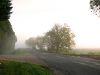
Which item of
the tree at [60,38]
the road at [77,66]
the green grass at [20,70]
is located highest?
the tree at [60,38]

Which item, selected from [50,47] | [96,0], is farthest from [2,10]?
[50,47]

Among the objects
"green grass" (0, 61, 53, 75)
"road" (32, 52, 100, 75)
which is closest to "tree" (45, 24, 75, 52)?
"road" (32, 52, 100, 75)

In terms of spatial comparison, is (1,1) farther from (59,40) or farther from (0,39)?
(59,40)

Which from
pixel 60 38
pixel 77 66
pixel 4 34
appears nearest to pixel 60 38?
pixel 60 38

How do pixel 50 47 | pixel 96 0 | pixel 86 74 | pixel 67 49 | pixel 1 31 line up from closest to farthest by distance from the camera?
pixel 86 74, pixel 96 0, pixel 1 31, pixel 67 49, pixel 50 47

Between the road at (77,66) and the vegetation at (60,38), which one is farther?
the vegetation at (60,38)

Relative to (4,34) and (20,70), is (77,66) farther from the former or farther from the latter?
(4,34)

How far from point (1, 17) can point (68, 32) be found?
198ft

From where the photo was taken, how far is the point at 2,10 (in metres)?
42.2

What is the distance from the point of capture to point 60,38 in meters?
102

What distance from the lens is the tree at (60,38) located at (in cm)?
9981

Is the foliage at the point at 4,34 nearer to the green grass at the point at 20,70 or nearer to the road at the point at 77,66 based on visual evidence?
the road at the point at 77,66

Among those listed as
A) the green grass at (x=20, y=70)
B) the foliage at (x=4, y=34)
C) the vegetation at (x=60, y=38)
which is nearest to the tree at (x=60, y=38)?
the vegetation at (x=60, y=38)

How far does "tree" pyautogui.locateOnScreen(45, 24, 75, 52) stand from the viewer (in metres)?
99.8
